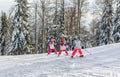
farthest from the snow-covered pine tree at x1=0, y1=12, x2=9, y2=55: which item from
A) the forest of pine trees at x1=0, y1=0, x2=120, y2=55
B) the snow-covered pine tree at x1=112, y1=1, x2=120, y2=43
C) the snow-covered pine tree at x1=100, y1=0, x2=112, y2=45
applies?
the snow-covered pine tree at x1=112, y1=1, x2=120, y2=43

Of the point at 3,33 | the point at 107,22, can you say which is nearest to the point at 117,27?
the point at 107,22

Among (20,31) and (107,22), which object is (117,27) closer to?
(107,22)

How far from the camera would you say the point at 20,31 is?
152 feet

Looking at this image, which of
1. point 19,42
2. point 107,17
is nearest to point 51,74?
point 19,42

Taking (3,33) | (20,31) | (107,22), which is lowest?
(20,31)

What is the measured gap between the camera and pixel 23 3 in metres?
46.7

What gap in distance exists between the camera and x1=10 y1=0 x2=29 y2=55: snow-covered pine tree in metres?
46.2

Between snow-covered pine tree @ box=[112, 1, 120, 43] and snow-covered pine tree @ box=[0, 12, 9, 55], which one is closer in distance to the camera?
snow-covered pine tree @ box=[112, 1, 120, 43]

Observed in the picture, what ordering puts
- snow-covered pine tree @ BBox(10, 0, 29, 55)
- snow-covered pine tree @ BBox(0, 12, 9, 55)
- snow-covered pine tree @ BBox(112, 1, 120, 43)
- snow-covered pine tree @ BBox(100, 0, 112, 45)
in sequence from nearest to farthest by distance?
snow-covered pine tree @ BBox(112, 1, 120, 43), snow-covered pine tree @ BBox(10, 0, 29, 55), snow-covered pine tree @ BBox(100, 0, 112, 45), snow-covered pine tree @ BBox(0, 12, 9, 55)

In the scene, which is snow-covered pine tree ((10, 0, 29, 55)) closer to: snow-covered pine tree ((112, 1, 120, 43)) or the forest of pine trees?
the forest of pine trees

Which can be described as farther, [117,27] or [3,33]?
[3,33]

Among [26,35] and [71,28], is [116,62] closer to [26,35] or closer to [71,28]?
[26,35]

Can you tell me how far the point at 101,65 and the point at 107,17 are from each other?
3563 cm

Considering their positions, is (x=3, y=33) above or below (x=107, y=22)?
below
